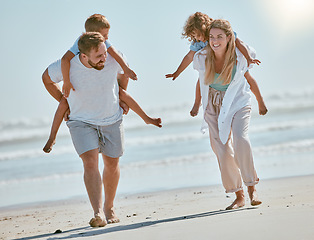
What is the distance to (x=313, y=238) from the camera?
3854 mm

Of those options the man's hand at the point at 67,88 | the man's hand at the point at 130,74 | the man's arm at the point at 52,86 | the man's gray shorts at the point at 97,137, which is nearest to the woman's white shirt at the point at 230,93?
the man's hand at the point at 130,74

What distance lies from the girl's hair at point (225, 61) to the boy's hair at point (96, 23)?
94 cm

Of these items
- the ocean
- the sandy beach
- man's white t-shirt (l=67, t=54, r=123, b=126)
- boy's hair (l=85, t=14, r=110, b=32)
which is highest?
boy's hair (l=85, t=14, r=110, b=32)

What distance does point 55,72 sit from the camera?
562 centimetres

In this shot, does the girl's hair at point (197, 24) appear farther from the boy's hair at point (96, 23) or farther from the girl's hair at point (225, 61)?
the boy's hair at point (96, 23)

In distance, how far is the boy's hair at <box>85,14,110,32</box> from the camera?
568 cm

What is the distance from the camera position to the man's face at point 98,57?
17.8 ft

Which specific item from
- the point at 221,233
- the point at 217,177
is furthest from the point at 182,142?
the point at 221,233

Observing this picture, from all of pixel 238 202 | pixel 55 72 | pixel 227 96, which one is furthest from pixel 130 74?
pixel 238 202

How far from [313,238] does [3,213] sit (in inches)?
186

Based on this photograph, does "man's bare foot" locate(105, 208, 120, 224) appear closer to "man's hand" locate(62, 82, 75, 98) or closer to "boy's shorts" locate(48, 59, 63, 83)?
"man's hand" locate(62, 82, 75, 98)

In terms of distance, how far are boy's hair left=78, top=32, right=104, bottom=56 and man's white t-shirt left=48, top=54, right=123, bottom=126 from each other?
15 cm

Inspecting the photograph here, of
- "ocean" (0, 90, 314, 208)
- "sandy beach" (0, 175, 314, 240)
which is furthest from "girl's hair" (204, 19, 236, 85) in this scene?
"ocean" (0, 90, 314, 208)

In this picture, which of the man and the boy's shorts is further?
the boy's shorts
